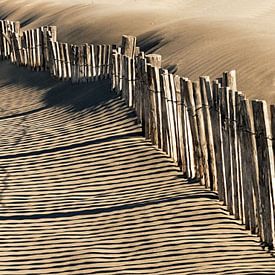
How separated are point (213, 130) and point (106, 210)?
126cm

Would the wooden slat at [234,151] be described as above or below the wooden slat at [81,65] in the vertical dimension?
below

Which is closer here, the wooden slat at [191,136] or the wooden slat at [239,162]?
the wooden slat at [239,162]

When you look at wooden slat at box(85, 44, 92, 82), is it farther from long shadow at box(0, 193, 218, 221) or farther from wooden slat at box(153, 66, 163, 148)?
long shadow at box(0, 193, 218, 221)

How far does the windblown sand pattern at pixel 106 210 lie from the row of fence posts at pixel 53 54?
2.00 metres

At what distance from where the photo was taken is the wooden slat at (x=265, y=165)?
25.7ft

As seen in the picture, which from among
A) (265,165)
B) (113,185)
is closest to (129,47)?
(113,185)

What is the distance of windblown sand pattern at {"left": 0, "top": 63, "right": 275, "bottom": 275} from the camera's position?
8008 mm

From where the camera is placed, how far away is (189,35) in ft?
57.5

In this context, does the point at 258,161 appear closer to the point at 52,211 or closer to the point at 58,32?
the point at 52,211

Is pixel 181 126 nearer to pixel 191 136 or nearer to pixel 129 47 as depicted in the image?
pixel 191 136

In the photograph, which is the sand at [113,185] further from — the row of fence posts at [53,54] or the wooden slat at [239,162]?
the row of fence posts at [53,54]

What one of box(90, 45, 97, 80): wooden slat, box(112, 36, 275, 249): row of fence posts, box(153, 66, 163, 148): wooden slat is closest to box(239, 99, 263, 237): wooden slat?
box(112, 36, 275, 249): row of fence posts

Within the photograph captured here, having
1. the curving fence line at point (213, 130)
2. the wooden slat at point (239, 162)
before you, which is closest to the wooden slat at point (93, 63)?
the curving fence line at point (213, 130)

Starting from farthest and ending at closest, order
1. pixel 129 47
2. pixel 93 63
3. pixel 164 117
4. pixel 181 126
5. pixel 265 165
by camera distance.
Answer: pixel 93 63 < pixel 129 47 < pixel 164 117 < pixel 181 126 < pixel 265 165
